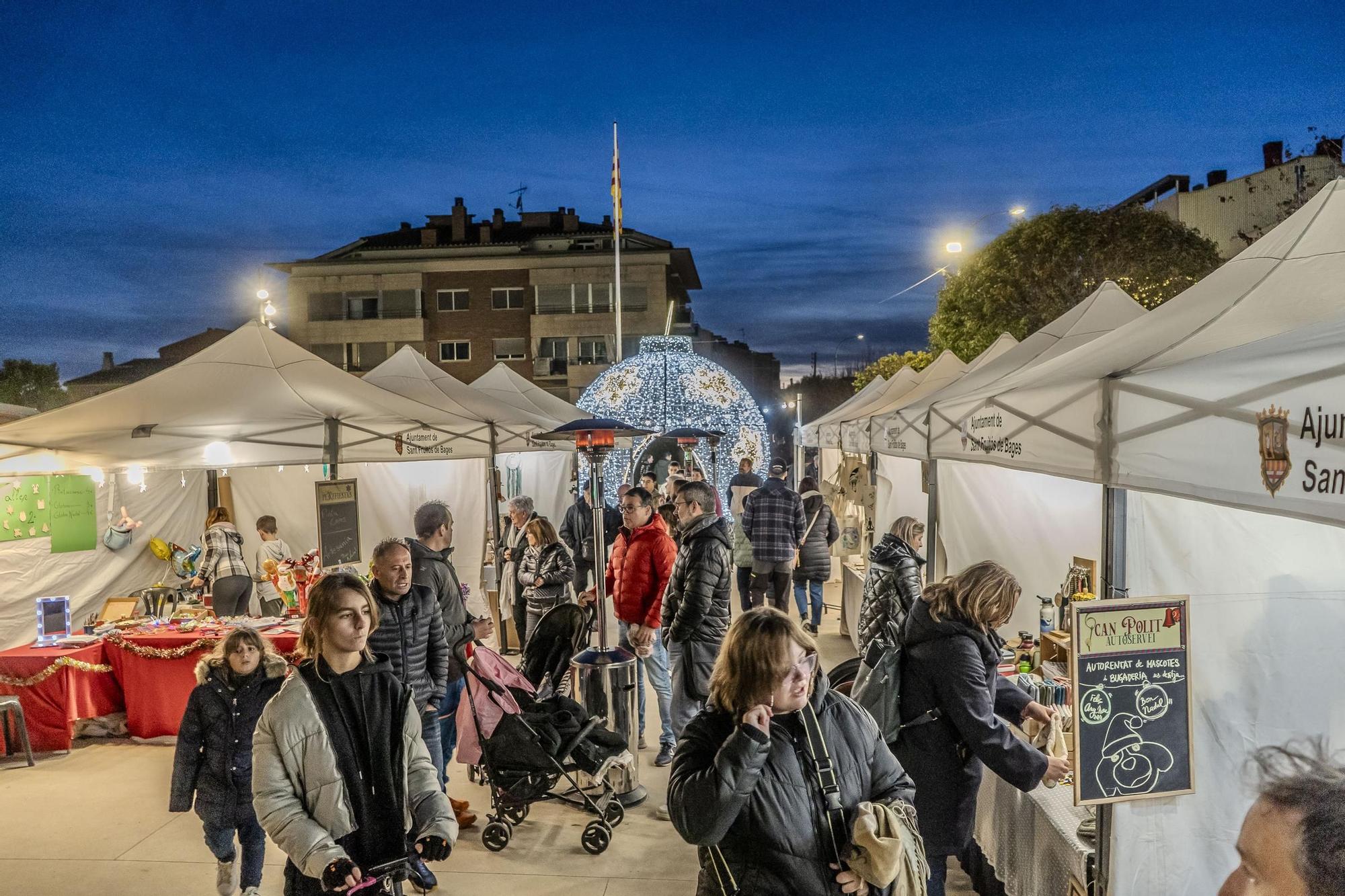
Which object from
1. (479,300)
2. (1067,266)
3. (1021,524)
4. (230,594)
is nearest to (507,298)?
(479,300)

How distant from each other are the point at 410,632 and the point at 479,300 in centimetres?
3643

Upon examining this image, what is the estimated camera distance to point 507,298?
3919 centimetres

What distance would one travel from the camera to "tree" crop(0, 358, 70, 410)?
34.3 metres

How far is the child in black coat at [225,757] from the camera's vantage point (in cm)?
403

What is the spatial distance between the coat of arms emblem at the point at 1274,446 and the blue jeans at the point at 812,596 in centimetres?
794

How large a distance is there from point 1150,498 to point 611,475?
1284cm

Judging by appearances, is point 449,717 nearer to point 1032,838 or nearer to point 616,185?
point 1032,838

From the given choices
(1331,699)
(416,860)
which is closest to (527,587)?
(416,860)

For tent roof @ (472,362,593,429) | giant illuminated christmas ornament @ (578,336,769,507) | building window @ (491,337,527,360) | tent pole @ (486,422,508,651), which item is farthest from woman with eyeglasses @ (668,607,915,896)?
building window @ (491,337,527,360)

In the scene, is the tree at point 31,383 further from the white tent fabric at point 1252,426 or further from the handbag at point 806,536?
the white tent fabric at point 1252,426

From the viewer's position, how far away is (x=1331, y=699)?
2.64 metres

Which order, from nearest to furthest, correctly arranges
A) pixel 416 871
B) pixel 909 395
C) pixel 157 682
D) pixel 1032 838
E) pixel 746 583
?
1. pixel 416 871
2. pixel 1032 838
3. pixel 157 682
4. pixel 746 583
5. pixel 909 395

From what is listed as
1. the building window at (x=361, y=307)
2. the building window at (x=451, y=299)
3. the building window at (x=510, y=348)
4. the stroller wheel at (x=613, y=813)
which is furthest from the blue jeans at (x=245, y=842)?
the building window at (x=361, y=307)

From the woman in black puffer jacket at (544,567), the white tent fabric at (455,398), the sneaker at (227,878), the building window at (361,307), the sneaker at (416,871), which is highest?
the building window at (361,307)
